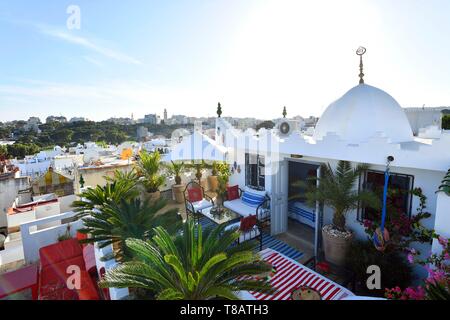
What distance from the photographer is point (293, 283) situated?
5.48 m

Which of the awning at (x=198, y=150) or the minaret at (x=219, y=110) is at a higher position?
the minaret at (x=219, y=110)

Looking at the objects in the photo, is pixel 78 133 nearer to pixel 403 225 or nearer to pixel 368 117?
pixel 368 117

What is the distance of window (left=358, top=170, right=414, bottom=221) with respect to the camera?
6.31 m

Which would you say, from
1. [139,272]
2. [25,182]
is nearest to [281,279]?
[139,272]

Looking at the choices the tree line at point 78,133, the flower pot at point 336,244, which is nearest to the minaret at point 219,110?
the flower pot at point 336,244

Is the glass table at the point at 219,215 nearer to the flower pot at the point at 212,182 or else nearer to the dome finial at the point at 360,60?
the flower pot at the point at 212,182

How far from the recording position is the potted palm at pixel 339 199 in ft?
21.6

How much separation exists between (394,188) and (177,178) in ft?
33.3

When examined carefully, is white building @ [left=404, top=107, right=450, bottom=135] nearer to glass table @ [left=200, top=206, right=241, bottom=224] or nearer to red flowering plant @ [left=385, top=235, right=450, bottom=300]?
red flowering plant @ [left=385, top=235, right=450, bottom=300]

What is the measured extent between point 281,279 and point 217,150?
748 cm

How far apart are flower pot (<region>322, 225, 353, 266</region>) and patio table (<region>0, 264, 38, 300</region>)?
8612 mm

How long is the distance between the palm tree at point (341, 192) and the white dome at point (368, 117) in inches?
50.5

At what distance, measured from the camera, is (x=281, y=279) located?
A: 5.62 m

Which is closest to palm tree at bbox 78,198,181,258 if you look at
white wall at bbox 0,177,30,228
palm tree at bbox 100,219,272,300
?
palm tree at bbox 100,219,272,300
